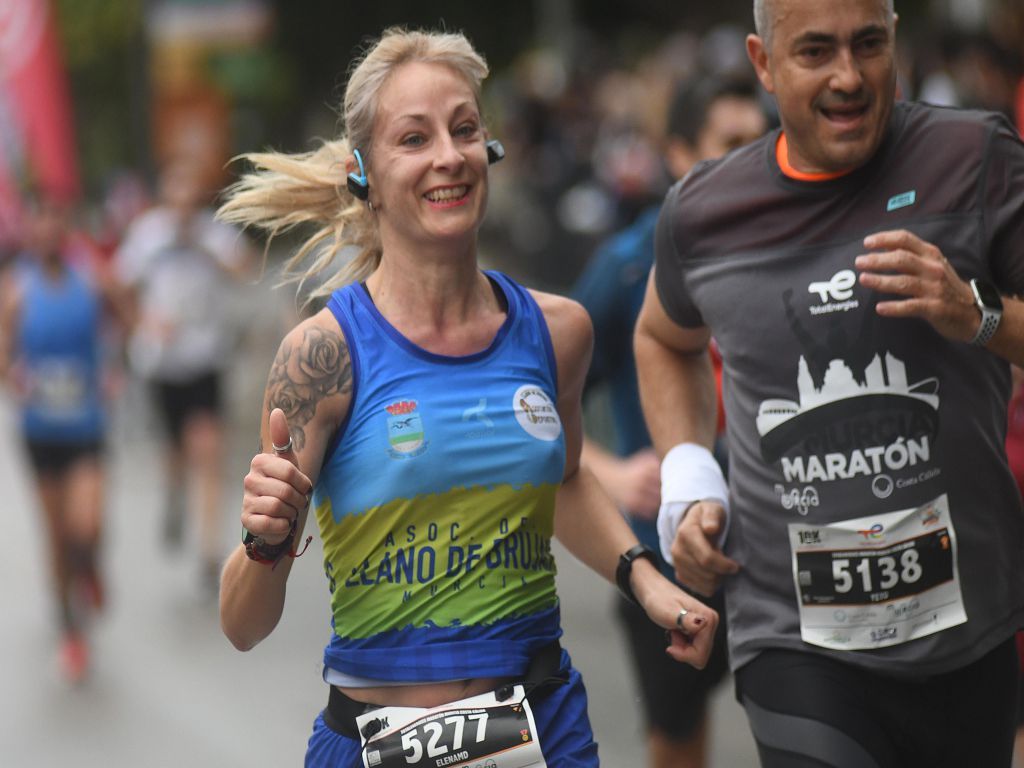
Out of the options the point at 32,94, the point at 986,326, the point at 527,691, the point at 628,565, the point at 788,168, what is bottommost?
the point at 527,691

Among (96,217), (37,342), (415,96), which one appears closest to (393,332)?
(415,96)

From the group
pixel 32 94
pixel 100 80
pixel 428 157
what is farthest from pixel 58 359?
pixel 100 80

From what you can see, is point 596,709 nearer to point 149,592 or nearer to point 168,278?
point 149,592

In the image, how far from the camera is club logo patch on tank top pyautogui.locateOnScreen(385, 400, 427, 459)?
3.18 metres

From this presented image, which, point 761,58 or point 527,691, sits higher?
point 761,58

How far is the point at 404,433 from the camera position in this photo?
3.19m

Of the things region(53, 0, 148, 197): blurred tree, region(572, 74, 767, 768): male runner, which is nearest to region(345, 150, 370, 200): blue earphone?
region(572, 74, 767, 768): male runner

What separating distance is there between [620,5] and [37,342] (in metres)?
24.9

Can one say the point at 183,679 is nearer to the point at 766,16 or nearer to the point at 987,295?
the point at 766,16

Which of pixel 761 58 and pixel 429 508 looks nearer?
pixel 429 508

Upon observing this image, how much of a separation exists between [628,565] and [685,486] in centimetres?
22

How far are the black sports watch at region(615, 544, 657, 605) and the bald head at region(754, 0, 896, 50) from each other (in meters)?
1.04

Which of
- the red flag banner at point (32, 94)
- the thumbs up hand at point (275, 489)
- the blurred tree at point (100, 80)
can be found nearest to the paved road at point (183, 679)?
the thumbs up hand at point (275, 489)

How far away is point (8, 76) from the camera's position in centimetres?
1449
